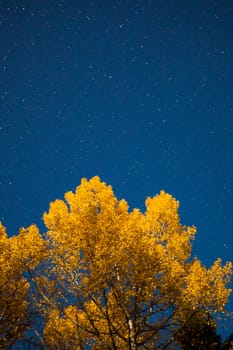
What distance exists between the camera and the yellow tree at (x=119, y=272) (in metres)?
8.62

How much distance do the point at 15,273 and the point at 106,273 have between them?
3.07 metres

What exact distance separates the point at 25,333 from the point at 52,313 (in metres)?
1.51

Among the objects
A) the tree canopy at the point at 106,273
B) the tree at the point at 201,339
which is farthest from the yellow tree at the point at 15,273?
the tree at the point at 201,339

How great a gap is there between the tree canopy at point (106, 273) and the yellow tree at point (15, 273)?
29 mm

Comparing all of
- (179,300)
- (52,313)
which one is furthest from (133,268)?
(52,313)

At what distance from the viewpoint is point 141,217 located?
10.1 metres

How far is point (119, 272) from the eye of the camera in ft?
29.6

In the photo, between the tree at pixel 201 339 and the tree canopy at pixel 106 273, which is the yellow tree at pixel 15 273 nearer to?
the tree canopy at pixel 106 273

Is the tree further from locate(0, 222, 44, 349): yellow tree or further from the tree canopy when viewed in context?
locate(0, 222, 44, 349): yellow tree

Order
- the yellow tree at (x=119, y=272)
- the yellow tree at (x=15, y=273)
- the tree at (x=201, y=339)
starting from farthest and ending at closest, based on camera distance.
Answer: the tree at (x=201, y=339), the yellow tree at (x=15, y=273), the yellow tree at (x=119, y=272)

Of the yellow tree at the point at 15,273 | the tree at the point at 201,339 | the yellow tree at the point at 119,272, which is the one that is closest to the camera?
the yellow tree at the point at 119,272

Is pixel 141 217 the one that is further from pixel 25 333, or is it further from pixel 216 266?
pixel 25 333

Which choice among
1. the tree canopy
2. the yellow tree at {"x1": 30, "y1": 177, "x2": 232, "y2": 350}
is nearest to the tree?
the tree canopy

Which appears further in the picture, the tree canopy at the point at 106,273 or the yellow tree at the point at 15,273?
the yellow tree at the point at 15,273
